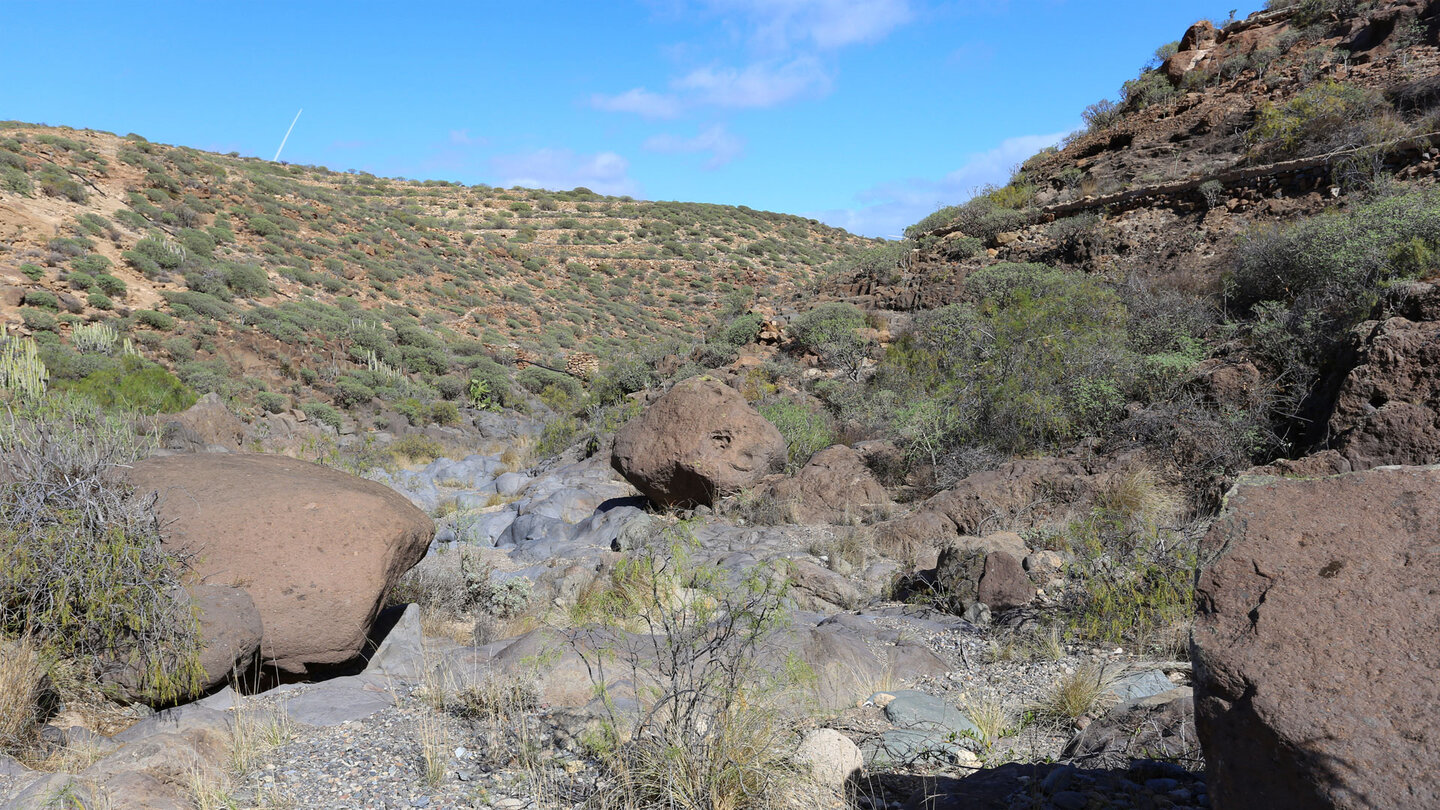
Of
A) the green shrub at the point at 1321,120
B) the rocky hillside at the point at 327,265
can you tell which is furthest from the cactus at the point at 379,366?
the green shrub at the point at 1321,120

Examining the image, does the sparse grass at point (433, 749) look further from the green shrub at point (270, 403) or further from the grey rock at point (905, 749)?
the green shrub at point (270, 403)

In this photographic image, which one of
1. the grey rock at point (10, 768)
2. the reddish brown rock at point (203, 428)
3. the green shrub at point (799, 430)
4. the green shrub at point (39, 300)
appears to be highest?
the green shrub at point (39, 300)

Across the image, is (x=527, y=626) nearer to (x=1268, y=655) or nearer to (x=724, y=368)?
(x=1268, y=655)

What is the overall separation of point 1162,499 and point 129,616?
748 cm

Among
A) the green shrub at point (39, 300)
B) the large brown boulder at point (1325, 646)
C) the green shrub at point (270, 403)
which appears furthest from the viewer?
→ the green shrub at point (39, 300)

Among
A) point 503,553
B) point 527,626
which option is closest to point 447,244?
point 503,553

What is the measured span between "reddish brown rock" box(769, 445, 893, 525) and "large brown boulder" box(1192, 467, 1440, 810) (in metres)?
6.42

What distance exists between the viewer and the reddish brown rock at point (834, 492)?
8594 mm

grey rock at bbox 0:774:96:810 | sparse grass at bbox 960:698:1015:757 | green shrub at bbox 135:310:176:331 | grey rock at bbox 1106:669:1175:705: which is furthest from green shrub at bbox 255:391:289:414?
grey rock at bbox 1106:669:1175:705

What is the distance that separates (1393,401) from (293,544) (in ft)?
25.4

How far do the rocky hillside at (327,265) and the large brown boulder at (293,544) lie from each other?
44.1 ft

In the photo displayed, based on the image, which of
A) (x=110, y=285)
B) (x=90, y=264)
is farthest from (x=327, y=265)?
(x=110, y=285)

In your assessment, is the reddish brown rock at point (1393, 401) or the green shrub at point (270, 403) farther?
the green shrub at point (270, 403)

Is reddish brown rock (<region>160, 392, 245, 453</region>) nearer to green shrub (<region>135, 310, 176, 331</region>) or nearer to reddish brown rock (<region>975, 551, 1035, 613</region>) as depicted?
green shrub (<region>135, 310, 176, 331</region>)
